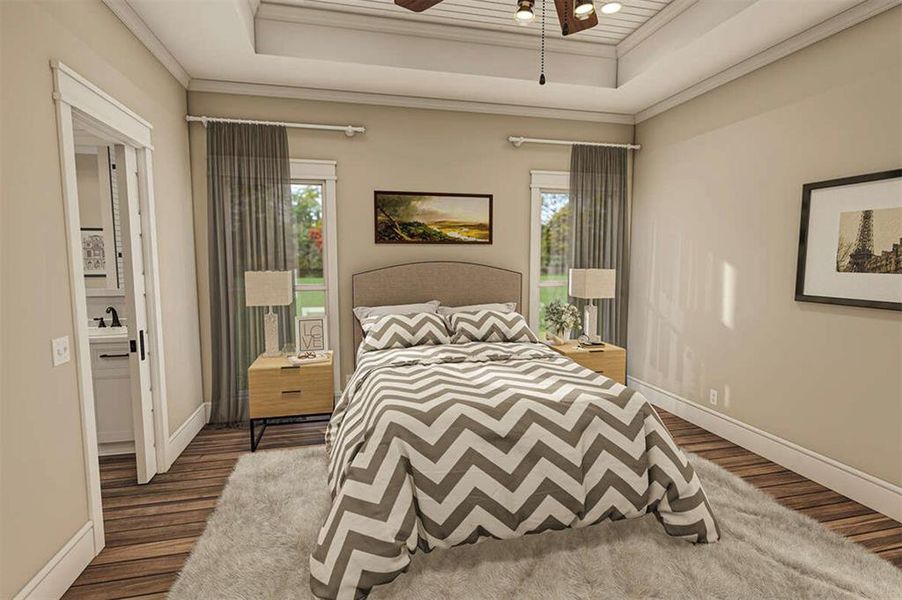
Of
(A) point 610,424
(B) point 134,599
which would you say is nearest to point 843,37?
(A) point 610,424

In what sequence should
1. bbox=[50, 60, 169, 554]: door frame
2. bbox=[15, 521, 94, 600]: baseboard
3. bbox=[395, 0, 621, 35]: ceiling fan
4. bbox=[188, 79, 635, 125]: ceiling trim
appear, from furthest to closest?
1. bbox=[188, 79, 635, 125]: ceiling trim
2. bbox=[50, 60, 169, 554]: door frame
3. bbox=[395, 0, 621, 35]: ceiling fan
4. bbox=[15, 521, 94, 600]: baseboard

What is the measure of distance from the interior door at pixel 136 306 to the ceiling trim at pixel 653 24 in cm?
360

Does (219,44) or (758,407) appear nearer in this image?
(219,44)

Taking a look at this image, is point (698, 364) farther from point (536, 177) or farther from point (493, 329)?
point (536, 177)

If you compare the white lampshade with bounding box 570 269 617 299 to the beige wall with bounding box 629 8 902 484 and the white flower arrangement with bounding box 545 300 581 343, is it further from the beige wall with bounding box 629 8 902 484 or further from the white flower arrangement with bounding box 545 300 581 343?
the beige wall with bounding box 629 8 902 484

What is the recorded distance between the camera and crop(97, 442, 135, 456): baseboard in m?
3.35

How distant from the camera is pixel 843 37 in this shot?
9.21ft

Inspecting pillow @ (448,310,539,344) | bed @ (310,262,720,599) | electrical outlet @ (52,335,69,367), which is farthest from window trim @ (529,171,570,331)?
electrical outlet @ (52,335,69,367)

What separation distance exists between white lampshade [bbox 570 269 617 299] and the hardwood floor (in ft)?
4.23

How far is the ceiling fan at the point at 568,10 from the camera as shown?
1971 millimetres

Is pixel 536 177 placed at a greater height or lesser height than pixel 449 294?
greater

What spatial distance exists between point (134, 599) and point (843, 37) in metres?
4.63

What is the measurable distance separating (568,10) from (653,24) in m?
1.67

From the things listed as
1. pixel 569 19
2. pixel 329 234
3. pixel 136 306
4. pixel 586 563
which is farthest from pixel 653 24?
pixel 136 306
